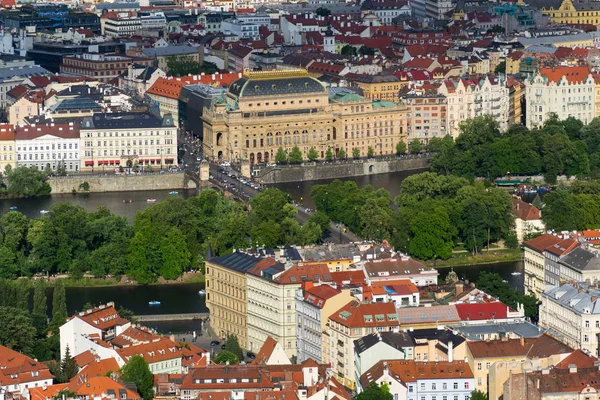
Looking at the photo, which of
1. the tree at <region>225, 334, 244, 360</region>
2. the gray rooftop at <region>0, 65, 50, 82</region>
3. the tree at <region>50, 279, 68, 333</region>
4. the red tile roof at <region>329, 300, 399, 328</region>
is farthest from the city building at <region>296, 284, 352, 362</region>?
the gray rooftop at <region>0, 65, 50, 82</region>

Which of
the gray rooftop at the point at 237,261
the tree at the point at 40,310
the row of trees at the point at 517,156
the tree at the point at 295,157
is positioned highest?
the gray rooftop at the point at 237,261

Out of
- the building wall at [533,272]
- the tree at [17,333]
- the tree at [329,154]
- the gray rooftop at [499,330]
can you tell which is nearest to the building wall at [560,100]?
the tree at [329,154]

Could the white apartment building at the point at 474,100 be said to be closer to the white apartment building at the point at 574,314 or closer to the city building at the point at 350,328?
the white apartment building at the point at 574,314

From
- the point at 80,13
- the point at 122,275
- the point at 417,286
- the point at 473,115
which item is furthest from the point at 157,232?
the point at 80,13

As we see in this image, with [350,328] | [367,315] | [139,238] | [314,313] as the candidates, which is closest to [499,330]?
[367,315]

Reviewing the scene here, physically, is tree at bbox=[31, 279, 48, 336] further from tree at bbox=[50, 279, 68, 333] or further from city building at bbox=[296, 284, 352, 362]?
city building at bbox=[296, 284, 352, 362]

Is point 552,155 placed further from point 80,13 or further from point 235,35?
point 80,13

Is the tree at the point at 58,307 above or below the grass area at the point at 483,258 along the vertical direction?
above
